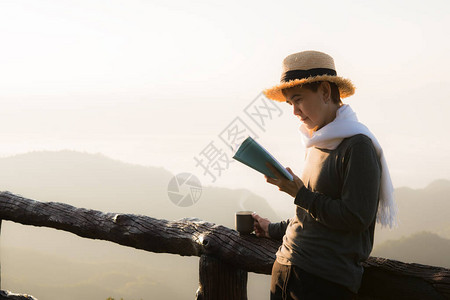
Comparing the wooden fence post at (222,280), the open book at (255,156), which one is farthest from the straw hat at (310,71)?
the wooden fence post at (222,280)

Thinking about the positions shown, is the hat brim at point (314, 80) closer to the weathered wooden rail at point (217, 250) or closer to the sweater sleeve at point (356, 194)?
the sweater sleeve at point (356, 194)

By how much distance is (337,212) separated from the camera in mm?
1995

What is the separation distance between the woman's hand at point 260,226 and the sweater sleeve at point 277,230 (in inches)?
1.2

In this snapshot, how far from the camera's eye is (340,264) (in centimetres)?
211

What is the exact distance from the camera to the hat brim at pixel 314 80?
2191 millimetres

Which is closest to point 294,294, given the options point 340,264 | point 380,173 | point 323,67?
point 340,264

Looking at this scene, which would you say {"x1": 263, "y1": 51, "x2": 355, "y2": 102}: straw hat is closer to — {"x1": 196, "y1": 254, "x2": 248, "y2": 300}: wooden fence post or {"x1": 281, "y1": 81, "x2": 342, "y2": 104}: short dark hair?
{"x1": 281, "y1": 81, "x2": 342, "y2": 104}: short dark hair

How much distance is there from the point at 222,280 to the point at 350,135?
4.69 ft

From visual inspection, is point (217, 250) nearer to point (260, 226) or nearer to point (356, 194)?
point (260, 226)

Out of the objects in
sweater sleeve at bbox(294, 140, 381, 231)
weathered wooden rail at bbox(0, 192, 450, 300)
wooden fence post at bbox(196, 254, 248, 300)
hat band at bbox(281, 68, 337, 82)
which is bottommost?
wooden fence post at bbox(196, 254, 248, 300)

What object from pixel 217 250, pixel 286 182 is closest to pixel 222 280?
pixel 217 250

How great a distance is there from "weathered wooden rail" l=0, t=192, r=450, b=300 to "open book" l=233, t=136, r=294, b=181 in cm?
73

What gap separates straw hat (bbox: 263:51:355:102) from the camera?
2219mm

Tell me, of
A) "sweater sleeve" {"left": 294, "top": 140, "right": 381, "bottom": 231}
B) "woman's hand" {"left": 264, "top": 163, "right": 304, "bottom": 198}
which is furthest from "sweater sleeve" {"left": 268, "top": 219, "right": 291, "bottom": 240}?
"sweater sleeve" {"left": 294, "top": 140, "right": 381, "bottom": 231}
